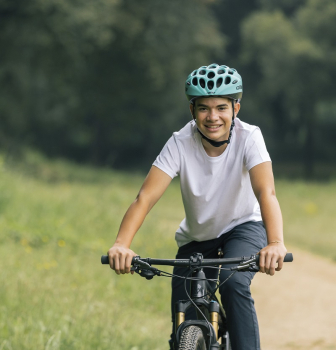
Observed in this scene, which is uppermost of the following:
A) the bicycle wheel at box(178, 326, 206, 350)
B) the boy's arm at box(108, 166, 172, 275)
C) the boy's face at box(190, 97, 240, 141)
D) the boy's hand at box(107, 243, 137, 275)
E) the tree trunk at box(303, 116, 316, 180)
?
the tree trunk at box(303, 116, 316, 180)

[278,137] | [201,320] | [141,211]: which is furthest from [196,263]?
[278,137]

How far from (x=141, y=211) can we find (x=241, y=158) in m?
0.60

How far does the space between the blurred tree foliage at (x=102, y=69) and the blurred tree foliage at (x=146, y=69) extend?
53 millimetres

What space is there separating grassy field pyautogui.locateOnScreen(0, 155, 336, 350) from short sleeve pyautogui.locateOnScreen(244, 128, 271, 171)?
66.2 inches

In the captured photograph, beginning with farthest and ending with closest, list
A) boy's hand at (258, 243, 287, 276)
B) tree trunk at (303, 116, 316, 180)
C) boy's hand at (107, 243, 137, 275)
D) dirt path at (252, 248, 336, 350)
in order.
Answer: tree trunk at (303, 116, 316, 180) → dirt path at (252, 248, 336, 350) → boy's hand at (107, 243, 137, 275) → boy's hand at (258, 243, 287, 276)

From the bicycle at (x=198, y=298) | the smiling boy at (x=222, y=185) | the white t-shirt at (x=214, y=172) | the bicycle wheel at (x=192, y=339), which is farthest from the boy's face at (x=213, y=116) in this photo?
the bicycle wheel at (x=192, y=339)

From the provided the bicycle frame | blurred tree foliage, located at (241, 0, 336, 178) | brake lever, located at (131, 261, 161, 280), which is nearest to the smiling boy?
the bicycle frame

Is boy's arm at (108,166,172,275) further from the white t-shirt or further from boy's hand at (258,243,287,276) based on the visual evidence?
boy's hand at (258,243,287,276)

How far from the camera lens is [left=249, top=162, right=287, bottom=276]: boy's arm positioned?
2.78 metres

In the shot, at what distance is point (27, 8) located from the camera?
1966cm

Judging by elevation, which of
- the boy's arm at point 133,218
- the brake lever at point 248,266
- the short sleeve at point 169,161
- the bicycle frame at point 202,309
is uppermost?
the short sleeve at point 169,161

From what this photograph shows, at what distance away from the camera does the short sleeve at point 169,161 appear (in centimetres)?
333

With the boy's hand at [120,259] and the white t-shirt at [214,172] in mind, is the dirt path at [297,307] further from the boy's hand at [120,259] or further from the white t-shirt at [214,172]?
the boy's hand at [120,259]

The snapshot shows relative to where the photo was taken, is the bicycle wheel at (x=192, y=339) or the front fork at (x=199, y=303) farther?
the front fork at (x=199, y=303)
